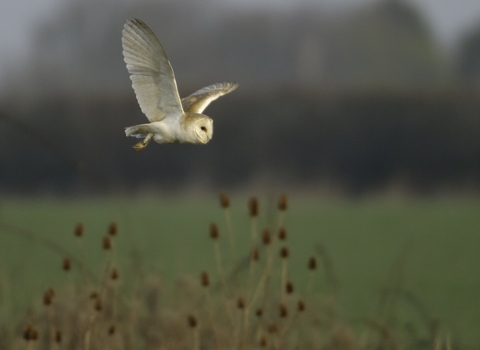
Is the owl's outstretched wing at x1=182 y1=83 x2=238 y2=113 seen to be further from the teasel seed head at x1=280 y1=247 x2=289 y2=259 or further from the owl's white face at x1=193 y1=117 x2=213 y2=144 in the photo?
the teasel seed head at x1=280 y1=247 x2=289 y2=259

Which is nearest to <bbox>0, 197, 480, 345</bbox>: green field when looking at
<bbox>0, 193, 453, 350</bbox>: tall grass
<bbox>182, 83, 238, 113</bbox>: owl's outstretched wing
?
<bbox>0, 193, 453, 350</bbox>: tall grass

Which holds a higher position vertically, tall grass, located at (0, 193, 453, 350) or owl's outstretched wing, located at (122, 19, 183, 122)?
owl's outstretched wing, located at (122, 19, 183, 122)

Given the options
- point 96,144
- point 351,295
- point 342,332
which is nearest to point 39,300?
point 342,332

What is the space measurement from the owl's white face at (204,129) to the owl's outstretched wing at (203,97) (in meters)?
0.18

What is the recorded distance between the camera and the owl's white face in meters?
1.06

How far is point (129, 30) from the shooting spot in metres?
1.22

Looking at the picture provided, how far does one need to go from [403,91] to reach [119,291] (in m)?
19.2

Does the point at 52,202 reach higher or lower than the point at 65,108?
lower

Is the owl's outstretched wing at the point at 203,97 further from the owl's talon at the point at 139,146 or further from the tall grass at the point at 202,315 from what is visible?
the tall grass at the point at 202,315

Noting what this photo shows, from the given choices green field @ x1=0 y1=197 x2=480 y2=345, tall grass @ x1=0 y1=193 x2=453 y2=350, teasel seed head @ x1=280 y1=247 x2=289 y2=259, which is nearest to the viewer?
teasel seed head @ x1=280 y1=247 x2=289 y2=259

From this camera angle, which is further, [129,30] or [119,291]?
[119,291]

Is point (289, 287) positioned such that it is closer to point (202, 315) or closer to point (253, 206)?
point (253, 206)

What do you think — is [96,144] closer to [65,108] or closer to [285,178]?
[65,108]

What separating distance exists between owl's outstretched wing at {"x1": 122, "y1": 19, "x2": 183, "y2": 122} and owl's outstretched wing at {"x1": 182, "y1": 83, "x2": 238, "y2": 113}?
0.29ft
